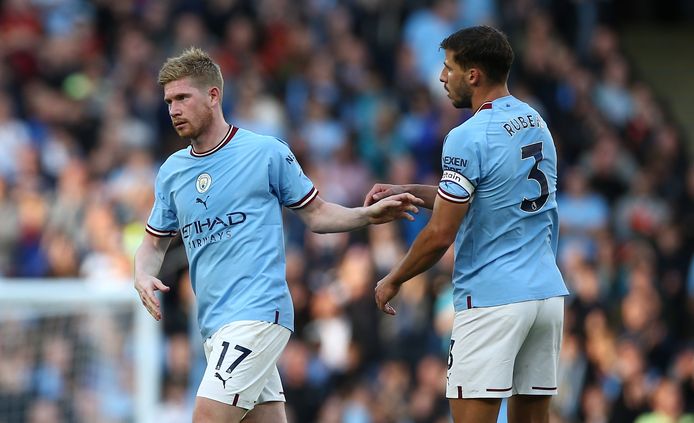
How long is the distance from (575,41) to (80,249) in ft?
33.0

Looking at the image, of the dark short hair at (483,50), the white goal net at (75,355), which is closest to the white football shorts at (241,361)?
the dark short hair at (483,50)

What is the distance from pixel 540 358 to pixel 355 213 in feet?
4.44

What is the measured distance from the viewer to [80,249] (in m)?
15.5

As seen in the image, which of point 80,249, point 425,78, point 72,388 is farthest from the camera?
point 425,78

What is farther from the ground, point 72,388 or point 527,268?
point 527,268

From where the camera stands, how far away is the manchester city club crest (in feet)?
25.9

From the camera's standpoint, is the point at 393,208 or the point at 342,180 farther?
the point at 342,180

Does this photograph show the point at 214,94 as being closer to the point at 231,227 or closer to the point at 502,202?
the point at 231,227

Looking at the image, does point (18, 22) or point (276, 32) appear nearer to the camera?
point (18, 22)

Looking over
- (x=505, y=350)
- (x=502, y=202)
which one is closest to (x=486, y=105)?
(x=502, y=202)

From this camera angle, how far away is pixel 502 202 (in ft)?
24.7

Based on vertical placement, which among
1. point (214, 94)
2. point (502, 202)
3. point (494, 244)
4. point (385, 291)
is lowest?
point (385, 291)

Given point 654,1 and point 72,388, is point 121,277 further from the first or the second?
point 654,1

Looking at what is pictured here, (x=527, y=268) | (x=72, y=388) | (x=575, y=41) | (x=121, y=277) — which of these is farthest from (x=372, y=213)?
A: (x=575, y=41)
